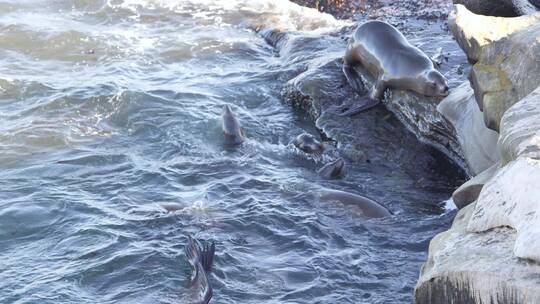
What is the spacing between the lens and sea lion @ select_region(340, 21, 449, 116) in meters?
8.62

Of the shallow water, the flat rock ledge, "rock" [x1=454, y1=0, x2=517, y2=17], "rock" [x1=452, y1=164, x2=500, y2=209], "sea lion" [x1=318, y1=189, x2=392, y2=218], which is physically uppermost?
the flat rock ledge

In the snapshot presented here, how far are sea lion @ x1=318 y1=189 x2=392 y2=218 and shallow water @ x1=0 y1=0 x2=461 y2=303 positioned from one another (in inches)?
3.0

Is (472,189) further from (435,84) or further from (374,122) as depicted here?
(374,122)

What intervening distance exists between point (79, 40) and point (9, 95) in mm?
2492

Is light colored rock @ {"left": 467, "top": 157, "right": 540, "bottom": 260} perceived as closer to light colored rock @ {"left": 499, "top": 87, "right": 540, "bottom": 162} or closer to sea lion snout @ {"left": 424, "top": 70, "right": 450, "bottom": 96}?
light colored rock @ {"left": 499, "top": 87, "right": 540, "bottom": 162}

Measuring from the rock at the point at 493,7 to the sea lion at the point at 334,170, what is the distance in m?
3.19

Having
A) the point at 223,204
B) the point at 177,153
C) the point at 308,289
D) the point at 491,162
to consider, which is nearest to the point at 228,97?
the point at 177,153

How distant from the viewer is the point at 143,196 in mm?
7488

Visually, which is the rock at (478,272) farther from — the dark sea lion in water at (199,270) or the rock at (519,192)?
the dark sea lion in water at (199,270)

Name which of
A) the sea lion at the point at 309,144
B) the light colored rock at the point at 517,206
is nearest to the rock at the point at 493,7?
the sea lion at the point at 309,144

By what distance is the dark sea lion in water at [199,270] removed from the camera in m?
5.58

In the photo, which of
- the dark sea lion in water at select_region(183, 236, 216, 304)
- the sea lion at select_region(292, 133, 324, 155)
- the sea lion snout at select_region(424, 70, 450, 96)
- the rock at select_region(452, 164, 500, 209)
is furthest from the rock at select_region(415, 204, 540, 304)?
the sea lion snout at select_region(424, 70, 450, 96)

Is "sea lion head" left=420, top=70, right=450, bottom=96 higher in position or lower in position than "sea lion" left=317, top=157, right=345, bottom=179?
higher

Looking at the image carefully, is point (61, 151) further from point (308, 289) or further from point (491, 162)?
point (491, 162)
